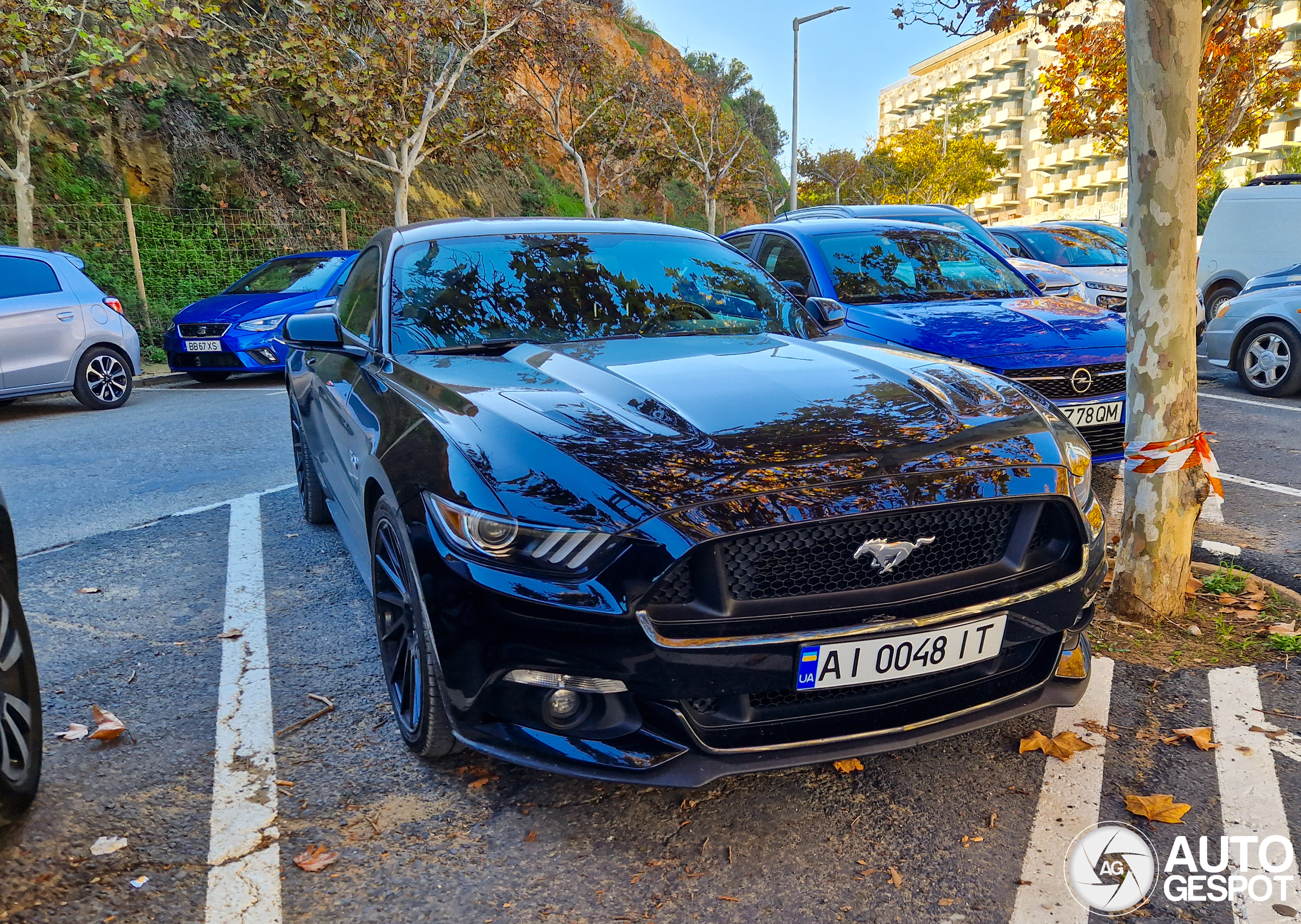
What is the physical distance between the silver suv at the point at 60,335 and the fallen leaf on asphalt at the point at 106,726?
24.7 ft

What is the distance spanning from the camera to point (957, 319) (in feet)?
18.6

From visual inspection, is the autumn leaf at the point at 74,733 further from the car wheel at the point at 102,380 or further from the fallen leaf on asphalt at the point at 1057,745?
the car wheel at the point at 102,380

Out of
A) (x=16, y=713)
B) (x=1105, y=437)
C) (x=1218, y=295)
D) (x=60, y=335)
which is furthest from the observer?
(x=1218, y=295)

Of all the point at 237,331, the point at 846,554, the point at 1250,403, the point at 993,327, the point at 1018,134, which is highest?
the point at 1018,134

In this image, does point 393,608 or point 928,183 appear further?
point 928,183

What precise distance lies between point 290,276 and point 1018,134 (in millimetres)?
87582

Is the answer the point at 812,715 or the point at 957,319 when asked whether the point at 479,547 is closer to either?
the point at 812,715

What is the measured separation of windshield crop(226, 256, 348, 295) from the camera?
12.4 m

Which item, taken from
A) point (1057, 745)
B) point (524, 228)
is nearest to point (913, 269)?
point (524, 228)

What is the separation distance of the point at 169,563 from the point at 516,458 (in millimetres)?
3090

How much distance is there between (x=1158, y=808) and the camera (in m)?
2.54

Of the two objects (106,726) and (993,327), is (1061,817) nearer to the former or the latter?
(106,726)

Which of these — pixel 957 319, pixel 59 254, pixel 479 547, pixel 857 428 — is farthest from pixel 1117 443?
pixel 59 254

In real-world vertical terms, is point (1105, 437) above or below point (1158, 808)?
above
